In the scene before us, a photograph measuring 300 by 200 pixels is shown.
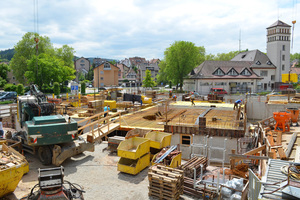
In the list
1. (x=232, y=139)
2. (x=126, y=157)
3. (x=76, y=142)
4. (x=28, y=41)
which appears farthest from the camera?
(x=28, y=41)

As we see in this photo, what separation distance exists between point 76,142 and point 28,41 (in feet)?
203

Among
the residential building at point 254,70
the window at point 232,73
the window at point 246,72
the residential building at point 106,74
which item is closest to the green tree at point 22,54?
the residential building at point 106,74

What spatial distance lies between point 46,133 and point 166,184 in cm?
547

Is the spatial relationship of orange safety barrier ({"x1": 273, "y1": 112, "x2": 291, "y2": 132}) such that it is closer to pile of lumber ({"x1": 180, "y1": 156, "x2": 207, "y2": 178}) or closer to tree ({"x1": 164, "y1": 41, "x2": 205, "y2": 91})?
pile of lumber ({"x1": 180, "y1": 156, "x2": 207, "y2": 178})

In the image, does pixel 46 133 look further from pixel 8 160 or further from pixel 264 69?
pixel 264 69

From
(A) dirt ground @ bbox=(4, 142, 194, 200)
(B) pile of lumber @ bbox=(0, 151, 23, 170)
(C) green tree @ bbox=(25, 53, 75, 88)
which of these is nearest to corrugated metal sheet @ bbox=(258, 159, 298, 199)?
(A) dirt ground @ bbox=(4, 142, 194, 200)

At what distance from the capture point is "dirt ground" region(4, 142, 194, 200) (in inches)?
336

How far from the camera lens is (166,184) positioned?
26.8ft

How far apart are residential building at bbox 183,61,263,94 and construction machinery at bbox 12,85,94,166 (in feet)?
136

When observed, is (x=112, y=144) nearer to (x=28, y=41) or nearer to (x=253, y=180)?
(x=253, y=180)

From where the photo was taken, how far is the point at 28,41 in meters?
63.6

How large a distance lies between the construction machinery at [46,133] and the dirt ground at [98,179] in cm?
58

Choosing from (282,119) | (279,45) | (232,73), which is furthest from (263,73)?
(282,119)

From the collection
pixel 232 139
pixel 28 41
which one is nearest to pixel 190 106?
pixel 232 139
